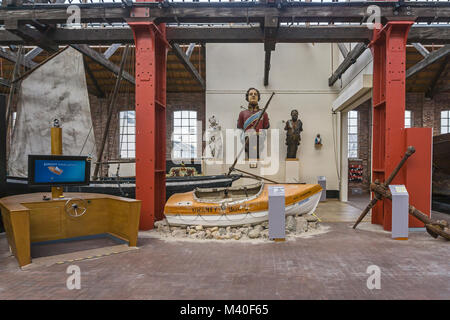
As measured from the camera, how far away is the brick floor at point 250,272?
2943mm

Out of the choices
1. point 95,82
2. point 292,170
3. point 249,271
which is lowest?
point 249,271

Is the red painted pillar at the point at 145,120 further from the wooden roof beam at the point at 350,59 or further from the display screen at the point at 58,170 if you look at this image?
the wooden roof beam at the point at 350,59

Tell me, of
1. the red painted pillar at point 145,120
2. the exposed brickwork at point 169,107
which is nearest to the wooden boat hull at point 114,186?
the red painted pillar at point 145,120

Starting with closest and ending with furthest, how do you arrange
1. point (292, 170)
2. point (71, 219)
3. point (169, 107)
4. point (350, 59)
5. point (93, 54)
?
point (71, 219) < point (93, 54) < point (350, 59) < point (292, 170) < point (169, 107)

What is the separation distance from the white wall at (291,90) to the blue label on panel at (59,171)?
286 inches

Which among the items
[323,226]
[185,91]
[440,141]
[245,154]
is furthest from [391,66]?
[185,91]

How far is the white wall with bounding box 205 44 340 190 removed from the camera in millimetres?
11383

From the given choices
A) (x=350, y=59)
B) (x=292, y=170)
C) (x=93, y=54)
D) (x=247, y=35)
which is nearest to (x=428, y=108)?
(x=350, y=59)

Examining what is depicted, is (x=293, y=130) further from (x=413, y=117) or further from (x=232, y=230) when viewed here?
(x=413, y=117)

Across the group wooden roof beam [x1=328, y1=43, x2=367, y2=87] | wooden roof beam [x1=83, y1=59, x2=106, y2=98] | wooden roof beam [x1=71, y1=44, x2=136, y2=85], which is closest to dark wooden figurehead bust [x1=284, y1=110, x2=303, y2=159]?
wooden roof beam [x1=328, y1=43, x2=367, y2=87]

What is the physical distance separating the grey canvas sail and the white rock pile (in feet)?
10.4

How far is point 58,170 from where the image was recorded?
441cm

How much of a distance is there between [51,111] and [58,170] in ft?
11.1

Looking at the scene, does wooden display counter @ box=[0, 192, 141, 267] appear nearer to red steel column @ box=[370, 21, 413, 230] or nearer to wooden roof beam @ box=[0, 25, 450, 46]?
wooden roof beam @ box=[0, 25, 450, 46]
